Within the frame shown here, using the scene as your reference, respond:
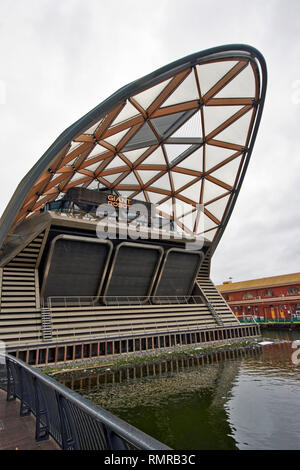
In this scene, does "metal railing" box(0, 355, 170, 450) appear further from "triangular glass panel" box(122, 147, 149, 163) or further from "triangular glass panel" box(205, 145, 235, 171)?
"triangular glass panel" box(205, 145, 235, 171)

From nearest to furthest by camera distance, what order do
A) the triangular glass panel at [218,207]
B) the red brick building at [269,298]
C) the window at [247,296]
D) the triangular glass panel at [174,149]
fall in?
the triangular glass panel at [174,149] < the triangular glass panel at [218,207] < the red brick building at [269,298] < the window at [247,296]

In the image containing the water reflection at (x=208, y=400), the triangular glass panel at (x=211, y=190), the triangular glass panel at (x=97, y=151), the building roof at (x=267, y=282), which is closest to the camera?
the water reflection at (x=208, y=400)

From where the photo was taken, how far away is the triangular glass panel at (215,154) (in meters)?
27.7

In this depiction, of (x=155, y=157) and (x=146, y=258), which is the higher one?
(x=155, y=157)

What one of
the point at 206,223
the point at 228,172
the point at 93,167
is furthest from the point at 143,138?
the point at 206,223

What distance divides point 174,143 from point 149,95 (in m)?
7.93

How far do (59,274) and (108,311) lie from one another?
586cm

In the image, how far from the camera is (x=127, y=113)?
807 inches

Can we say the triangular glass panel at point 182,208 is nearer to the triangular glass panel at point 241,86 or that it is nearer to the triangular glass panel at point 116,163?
the triangular glass panel at point 116,163

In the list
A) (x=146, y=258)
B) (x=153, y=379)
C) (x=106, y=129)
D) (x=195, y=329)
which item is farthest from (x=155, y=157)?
(x=153, y=379)

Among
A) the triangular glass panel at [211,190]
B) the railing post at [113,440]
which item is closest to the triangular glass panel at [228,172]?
the triangular glass panel at [211,190]

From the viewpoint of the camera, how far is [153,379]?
544 inches

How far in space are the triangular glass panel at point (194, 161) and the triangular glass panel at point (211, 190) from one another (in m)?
2.46
